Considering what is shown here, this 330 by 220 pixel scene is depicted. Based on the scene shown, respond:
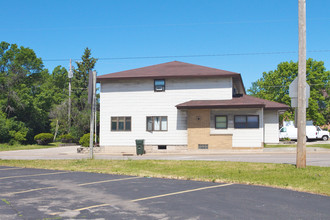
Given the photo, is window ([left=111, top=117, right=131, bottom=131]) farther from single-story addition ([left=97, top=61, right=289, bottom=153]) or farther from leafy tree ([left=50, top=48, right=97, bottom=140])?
leafy tree ([left=50, top=48, right=97, bottom=140])

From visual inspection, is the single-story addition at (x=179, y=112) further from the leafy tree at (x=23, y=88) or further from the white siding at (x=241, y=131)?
the leafy tree at (x=23, y=88)

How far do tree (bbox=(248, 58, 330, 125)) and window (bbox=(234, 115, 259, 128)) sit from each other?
33.2m

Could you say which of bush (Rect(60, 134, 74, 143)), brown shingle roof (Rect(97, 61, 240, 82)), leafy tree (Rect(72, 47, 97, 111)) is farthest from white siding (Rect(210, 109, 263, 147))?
leafy tree (Rect(72, 47, 97, 111))

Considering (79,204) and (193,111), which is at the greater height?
(193,111)

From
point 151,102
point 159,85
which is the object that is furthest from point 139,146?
point 159,85

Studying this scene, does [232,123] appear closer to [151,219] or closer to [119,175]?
[119,175]

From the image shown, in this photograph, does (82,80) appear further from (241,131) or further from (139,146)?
(241,131)

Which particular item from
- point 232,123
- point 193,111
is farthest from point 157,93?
point 232,123

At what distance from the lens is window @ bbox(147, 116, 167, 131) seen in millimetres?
31953

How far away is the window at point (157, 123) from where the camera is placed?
3195 cm

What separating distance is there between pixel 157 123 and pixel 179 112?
2.15 meters

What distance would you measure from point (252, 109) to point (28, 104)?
30128mm

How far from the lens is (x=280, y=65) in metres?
63.8

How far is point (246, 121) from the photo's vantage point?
3022cm
